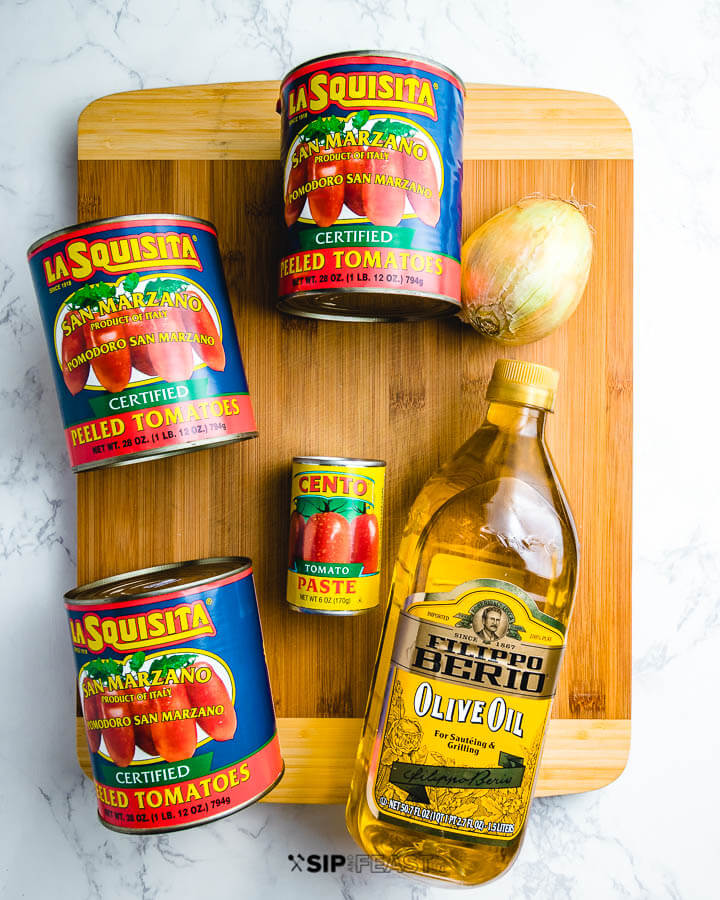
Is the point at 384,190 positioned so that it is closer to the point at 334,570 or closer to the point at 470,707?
the point at 334,570

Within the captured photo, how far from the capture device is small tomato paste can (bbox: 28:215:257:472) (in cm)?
72

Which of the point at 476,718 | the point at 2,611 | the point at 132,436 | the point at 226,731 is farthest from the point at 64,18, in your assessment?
the point at 476,718

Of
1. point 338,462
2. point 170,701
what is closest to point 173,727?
point 170,701

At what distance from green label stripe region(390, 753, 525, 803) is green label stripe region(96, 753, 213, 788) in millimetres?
223

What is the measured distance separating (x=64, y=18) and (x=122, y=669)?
88 cm

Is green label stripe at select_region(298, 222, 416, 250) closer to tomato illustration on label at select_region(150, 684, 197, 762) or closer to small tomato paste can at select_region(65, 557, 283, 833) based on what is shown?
small tomato paste can at select_region(65, 557, 283, 833)

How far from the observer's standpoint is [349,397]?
917mm

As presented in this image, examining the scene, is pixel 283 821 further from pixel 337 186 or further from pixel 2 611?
pixel 337 186

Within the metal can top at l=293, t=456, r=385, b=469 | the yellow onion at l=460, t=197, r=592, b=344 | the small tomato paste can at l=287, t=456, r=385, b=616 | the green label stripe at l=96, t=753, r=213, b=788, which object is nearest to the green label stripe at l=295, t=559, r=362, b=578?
the small tomato paste can at l=287, t=456, r=385, b=616

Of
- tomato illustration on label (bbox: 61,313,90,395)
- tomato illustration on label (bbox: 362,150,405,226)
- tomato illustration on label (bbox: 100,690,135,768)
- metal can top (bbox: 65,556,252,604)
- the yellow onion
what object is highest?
tomato illustration on label (bbox: 362,150,405,226)

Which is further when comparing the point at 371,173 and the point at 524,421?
the point at 524,421

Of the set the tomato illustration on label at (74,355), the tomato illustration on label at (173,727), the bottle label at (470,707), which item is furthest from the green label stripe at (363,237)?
the tomato illustration on label at (173,727)

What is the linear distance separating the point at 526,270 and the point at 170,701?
0.61 metres

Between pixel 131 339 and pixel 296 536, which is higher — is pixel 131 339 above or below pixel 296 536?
above
